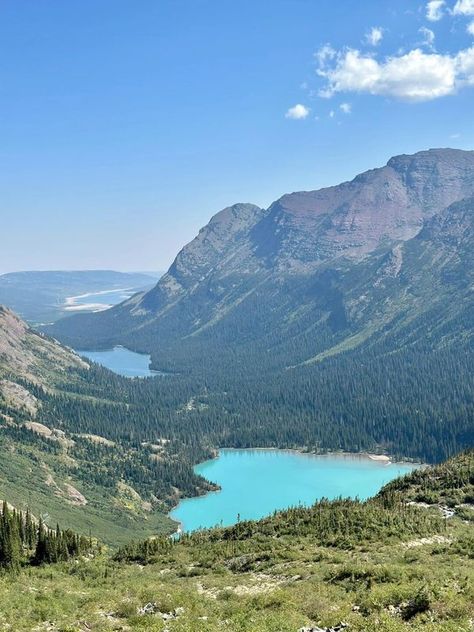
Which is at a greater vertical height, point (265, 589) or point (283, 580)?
point (265, 589)

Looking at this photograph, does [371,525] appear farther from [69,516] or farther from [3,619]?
[69,516]

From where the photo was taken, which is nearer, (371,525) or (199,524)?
(371,525)

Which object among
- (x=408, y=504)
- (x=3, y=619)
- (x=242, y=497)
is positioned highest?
(x=3, y=619)

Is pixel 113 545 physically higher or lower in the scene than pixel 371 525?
lower

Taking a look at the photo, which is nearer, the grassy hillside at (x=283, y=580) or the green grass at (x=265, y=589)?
the green grass at (x=265, y=589)

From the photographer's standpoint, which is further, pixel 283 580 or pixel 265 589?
pixel 283 580

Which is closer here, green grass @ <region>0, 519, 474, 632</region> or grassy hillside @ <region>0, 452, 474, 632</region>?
green grass @ <region>0, 519, 474, 632</region>

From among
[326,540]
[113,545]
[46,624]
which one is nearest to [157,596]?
[46,624]

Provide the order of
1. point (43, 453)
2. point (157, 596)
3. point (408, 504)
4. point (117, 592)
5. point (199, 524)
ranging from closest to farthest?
point (157, 596), point (117, 592), point (408, 504), point (199, 524), point (43, 453)
